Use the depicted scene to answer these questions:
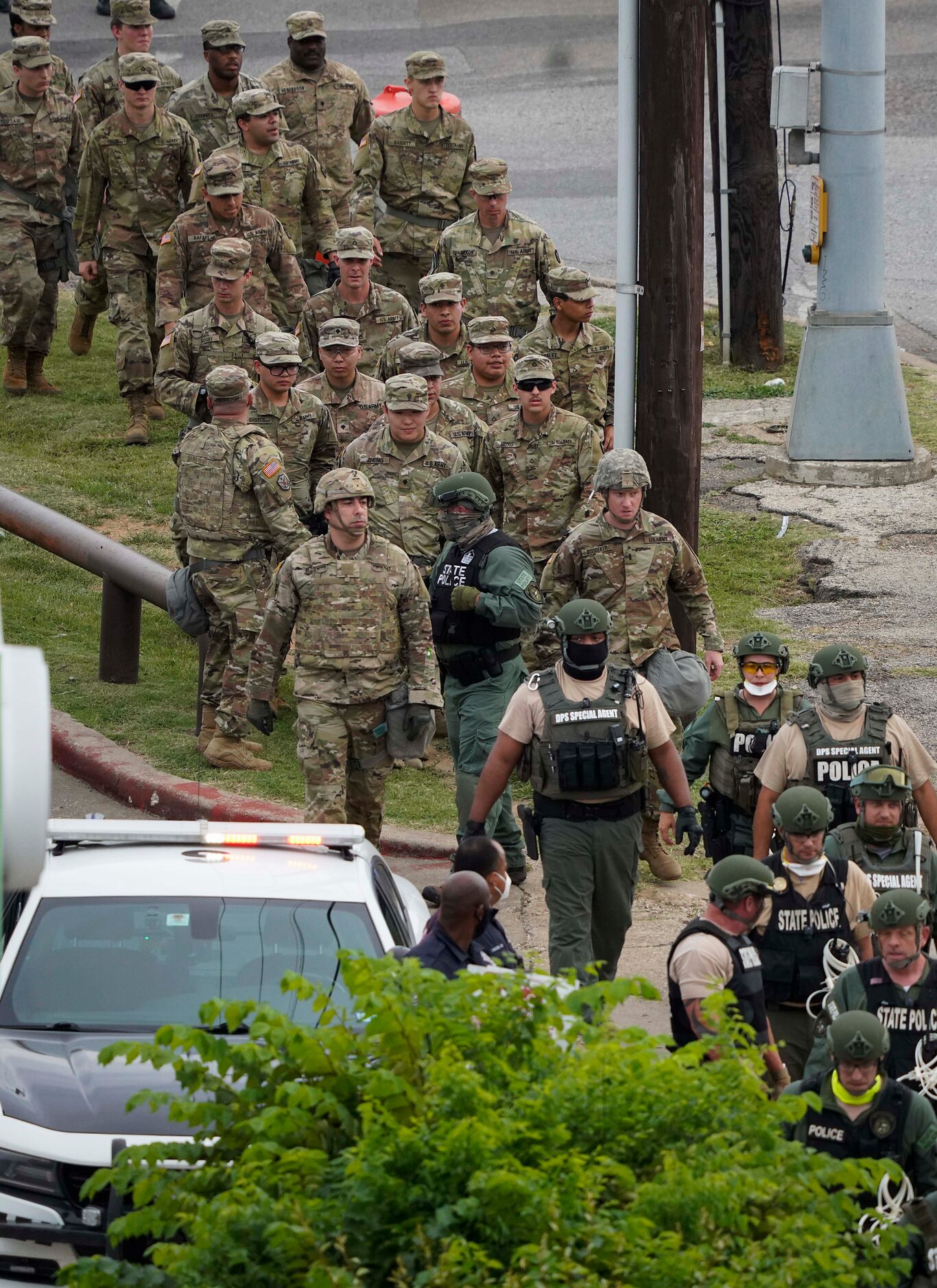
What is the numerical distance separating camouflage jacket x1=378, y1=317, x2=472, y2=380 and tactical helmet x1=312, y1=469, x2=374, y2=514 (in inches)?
117

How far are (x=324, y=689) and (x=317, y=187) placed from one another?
636 centimetres

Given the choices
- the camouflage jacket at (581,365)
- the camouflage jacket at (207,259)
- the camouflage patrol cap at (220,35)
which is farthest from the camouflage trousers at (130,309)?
the camouflage jacket at (581,365)

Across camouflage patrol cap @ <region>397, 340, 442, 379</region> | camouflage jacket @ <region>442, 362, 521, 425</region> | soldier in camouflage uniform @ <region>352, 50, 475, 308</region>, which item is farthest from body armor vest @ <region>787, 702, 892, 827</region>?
soldier in camouflage uniform @ <region>352, 50, 475, 308</region>

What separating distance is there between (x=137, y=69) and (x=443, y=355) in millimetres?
3635

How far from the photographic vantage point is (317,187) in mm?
14977

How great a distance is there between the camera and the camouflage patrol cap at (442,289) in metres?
12.6

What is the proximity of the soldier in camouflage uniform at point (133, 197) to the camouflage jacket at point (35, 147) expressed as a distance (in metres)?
0.55

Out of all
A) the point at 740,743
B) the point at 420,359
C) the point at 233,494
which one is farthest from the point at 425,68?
the point at 740,743

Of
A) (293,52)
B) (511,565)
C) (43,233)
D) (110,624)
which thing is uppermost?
(293,52)

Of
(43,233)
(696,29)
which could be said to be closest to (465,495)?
(696,29)

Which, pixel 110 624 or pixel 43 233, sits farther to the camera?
pixel 43 233

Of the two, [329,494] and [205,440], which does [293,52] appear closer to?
[205,440]

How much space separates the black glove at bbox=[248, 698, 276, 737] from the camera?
9.85 meters

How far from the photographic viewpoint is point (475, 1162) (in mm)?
4055
